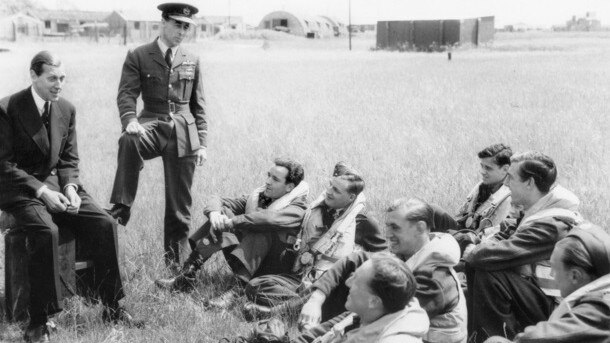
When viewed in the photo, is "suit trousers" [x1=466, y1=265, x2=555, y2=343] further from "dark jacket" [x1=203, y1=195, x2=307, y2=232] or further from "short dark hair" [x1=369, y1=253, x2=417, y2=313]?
"dark jacket" [x1=203, y1=195, x2=307, y2=232]

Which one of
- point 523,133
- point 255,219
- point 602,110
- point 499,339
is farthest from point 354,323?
point 602,110

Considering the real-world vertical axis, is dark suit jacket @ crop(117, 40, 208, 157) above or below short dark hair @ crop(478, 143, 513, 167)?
above

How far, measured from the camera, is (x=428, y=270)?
392 cm

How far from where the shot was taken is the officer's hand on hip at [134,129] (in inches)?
229

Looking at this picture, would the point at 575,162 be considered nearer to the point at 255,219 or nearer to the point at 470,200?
the point at 470,200

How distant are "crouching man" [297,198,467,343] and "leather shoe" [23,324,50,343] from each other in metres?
1.75

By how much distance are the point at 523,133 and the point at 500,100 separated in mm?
4801

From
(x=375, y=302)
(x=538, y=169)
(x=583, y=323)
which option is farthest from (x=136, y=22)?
(x=583, y=323)

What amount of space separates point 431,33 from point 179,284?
151ft

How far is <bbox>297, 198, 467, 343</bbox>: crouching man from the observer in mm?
3904

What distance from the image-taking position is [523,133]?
425 inches

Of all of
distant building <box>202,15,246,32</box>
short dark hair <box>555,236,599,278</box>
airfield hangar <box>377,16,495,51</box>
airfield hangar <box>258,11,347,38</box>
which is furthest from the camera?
distant building <box>202,15,246,32</box>

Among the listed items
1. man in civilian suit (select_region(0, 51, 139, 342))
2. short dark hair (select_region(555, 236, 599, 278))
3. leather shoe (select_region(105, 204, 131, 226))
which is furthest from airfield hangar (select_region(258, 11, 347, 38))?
short dark hair (select_region(555, 236, 599, 278))

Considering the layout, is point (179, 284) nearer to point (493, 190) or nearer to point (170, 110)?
point (170, 110)
